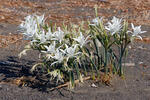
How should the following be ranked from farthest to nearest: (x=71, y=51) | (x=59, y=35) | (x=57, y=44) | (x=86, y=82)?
(x=86, y=82) → (x=57, y=44) → (x=59, y=35) → (x=71, y=51)

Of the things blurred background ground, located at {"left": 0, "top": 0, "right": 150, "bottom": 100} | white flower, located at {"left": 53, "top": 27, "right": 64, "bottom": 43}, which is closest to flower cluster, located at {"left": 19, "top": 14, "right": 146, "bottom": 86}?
white flower, located at {"left": 53, "top": 27, "right": 64, "bottom": 43}

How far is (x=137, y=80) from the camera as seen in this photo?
3.66 m

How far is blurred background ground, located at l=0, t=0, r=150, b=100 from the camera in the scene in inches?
129

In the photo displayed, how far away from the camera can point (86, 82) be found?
11.6 feet

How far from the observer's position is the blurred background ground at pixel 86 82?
10.7ft

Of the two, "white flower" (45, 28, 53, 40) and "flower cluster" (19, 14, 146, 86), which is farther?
"white flower" (45, 28, 53, 40)

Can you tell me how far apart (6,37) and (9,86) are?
2367 millimetres

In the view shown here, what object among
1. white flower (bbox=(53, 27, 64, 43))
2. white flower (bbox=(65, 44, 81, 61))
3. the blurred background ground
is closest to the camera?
white flower (bbox=(65, 44, 81, 61))

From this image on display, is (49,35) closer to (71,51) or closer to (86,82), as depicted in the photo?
(71,51)

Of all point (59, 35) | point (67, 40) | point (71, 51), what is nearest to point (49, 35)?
point (59, 35)

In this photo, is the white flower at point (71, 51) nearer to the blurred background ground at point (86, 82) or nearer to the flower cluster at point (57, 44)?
the flower cluster at point (57, 44)

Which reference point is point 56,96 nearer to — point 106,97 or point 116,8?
point 106,97

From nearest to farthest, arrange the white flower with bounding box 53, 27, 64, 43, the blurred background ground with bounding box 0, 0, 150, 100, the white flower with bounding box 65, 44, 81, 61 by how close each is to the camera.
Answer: the white flower with bounding box 65, 44, 81, 61 < the white flower with bounding box 53, 27, 64, 43 < the blurred background ground with bounding box 0, 0, 150, 100

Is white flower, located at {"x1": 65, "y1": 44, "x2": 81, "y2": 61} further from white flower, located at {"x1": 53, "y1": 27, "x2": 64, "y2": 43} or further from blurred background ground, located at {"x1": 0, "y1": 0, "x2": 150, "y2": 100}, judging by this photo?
blurred background ground, located at {"x1": 0, "y1": 0, "x2": 150, "y2": 100}
